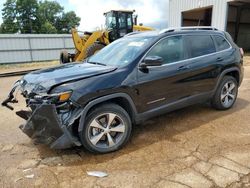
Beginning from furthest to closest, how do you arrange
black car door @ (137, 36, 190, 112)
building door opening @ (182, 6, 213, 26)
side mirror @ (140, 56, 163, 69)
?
1. building door opening @ (182, 6, 213, 26)
2. black car door @ (137, 36, 190, 112)
3. side mirror @ (140, 56, 163, 69)

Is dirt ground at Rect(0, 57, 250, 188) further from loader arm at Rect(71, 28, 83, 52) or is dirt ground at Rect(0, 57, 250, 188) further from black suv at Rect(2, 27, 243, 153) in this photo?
loader arm at Rect(71, 28, 83, 52)

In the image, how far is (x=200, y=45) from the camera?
4906 mm

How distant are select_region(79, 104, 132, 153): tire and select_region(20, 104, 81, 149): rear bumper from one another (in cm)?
21

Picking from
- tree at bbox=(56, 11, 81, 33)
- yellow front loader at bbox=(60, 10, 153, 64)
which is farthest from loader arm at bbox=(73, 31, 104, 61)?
tree at bbox=(56, 11, 81, 33)

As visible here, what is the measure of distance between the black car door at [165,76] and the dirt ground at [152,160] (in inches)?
24.7

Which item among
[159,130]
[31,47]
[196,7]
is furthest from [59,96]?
[31,47]

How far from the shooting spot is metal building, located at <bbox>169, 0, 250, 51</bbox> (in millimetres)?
17453

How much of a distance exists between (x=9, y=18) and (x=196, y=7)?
51.4m

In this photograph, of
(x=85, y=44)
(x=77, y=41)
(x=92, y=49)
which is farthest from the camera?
(x=77, y=41)

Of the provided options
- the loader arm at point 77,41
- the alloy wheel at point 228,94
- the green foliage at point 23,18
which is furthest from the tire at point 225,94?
the green foliage at point 23,18

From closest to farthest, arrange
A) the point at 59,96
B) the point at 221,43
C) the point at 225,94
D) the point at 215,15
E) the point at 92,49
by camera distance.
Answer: the point at 59,96 → the point at 221,43 → the point at 225,94 → the point at 92,49 → the point at 215,15

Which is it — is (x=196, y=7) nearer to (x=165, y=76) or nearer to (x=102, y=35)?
(x=102, y=35)

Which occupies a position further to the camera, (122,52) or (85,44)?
(85,44)

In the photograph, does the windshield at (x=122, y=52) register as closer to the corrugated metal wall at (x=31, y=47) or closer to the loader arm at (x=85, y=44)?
the loader arm at (x=85, y=44)
